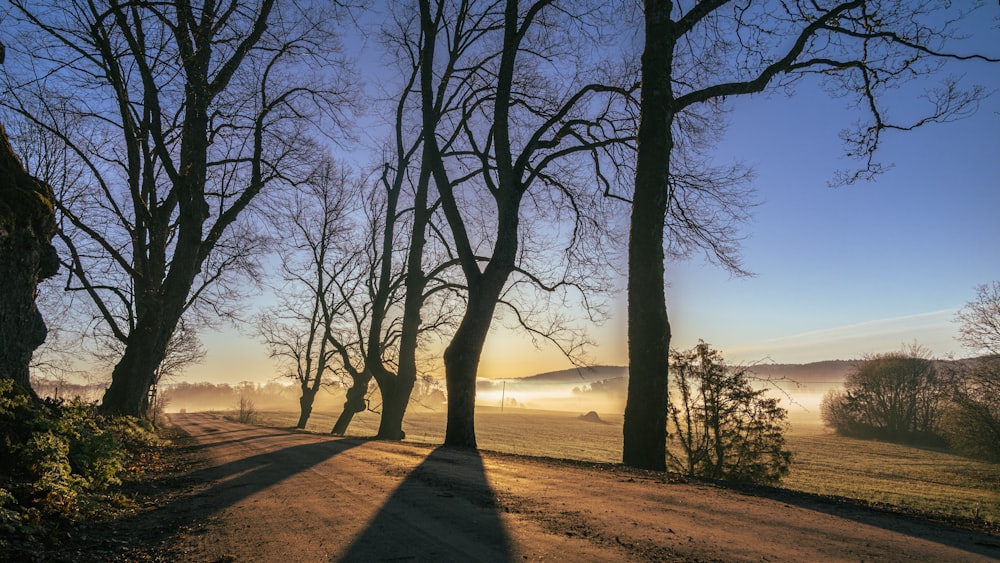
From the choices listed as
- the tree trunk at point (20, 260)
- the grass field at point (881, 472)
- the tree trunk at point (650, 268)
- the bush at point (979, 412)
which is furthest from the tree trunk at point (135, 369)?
the bush at point (979, 412)

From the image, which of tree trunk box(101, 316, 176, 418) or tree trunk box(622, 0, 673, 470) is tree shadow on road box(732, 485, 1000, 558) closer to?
tree trunk box(622, 0, 673, 470)

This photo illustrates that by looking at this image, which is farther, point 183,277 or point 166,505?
point 183,277

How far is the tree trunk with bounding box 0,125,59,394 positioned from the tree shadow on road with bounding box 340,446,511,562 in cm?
441

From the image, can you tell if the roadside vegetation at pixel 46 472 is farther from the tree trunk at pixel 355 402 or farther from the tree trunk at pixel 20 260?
the tree trunk at pixel 355 402

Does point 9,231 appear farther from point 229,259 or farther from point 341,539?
point 229,259

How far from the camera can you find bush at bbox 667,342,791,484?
45.4 ft

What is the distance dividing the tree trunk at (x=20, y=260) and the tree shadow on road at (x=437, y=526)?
441 cm

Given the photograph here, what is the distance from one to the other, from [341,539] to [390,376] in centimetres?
1460

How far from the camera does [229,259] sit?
19.0 meters

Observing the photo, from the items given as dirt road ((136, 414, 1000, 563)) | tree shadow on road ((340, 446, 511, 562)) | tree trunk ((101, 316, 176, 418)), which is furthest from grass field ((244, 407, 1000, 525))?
tree trunk ((101, 316, 176, 418))

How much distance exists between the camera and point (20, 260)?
5.60 m

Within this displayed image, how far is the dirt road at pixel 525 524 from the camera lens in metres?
2.62

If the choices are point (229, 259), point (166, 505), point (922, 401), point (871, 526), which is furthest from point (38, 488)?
point (922, 401)

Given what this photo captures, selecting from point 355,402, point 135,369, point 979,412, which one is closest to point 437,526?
point 135,369
